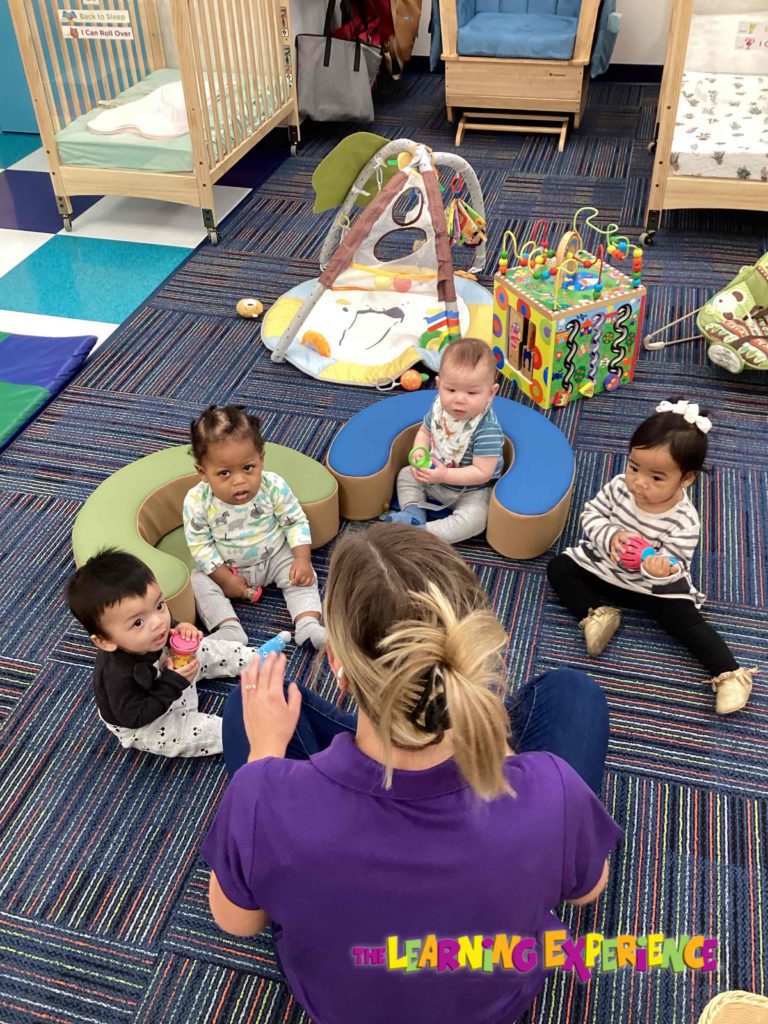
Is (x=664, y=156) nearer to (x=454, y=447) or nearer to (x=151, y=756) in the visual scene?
(x=454, y=447)

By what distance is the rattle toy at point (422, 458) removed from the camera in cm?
228

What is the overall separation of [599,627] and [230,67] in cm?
295

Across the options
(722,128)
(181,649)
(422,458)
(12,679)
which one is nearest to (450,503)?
(422,458)

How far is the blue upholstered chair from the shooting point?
165 inches

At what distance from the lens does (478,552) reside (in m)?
2.25

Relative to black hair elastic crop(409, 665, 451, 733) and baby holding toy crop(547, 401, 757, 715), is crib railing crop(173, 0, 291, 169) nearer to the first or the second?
baby holding toy crop(547, 401, 757, 715)

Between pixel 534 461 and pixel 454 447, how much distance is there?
0.21 m

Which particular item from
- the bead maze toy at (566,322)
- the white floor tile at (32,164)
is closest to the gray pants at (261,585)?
the bead maze toy at (566,322)

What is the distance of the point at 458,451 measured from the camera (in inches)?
87.8

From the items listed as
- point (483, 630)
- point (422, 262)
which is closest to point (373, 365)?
point (422, 262)

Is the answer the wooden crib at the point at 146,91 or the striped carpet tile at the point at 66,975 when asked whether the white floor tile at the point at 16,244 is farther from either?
the striped carpet tile at the point at 66,975

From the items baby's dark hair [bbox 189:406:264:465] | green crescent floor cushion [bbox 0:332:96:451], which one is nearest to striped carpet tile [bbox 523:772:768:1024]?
baby's dark hair [bbox 189:406:264:465]

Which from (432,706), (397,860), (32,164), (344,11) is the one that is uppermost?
(432,706)

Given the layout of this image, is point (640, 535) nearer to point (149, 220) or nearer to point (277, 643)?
point (277, 643)
